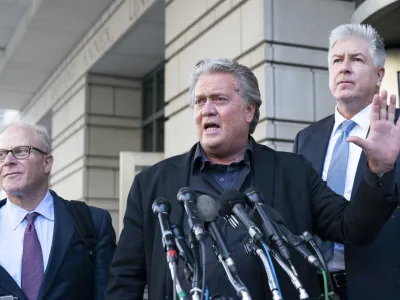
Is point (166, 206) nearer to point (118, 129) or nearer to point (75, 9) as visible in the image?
point (75, 9)

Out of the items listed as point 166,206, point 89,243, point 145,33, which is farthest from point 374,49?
point 145,33

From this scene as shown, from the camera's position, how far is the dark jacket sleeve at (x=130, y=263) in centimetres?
281

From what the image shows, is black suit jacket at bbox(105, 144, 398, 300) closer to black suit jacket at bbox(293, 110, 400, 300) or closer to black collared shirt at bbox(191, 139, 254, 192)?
black collared shirt at bbox(191, 139, 254, 192)

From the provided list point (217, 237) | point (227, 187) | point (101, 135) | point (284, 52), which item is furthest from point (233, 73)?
point (101, 135)

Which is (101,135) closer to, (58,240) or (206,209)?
(58,240)

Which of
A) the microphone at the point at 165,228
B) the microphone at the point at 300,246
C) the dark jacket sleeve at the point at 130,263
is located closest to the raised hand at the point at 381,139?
the microphone at the point at 300,246

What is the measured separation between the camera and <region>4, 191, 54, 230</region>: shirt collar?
143 inches

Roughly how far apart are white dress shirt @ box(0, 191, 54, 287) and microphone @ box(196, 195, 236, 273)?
1532 mm

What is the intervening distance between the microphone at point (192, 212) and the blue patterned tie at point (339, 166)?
107 centimetres

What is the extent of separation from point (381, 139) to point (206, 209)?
2.50 ft

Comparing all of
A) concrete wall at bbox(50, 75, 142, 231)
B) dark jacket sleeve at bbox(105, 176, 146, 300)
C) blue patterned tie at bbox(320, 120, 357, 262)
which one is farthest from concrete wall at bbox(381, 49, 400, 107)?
concrete wall at bbox(50, 75, 142, 231)

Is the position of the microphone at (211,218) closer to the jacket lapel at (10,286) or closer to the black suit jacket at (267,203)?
the black suit jacket at (267,203)

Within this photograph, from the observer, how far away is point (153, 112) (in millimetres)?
12570

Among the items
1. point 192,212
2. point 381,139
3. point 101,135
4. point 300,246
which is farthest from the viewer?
point 101,135
